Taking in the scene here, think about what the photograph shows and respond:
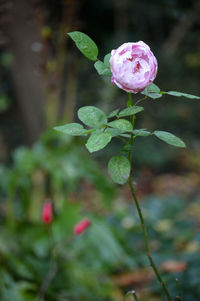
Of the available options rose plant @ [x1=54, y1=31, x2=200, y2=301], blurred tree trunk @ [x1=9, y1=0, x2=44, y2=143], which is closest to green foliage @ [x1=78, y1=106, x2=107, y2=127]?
rose plant @ [x1=54, y1=31, x2=200, y2=301]

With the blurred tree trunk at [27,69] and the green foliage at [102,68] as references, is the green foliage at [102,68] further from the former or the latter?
the blurred tree trunk at [27,69]

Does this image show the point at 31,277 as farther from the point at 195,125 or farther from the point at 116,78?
the point at 195,125

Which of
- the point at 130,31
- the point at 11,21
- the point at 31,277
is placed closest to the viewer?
the point at 31,277

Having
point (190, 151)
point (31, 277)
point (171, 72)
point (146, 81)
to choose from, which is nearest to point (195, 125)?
point (190, 151)

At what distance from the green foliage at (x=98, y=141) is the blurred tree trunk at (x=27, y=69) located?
7.77 ft

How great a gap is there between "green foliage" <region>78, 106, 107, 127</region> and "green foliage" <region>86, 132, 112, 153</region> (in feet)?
0.14

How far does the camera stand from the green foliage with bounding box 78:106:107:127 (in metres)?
0.70

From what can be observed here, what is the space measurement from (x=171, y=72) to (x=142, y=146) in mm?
1206

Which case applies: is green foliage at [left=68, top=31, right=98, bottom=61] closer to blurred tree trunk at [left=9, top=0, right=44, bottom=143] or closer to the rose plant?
the rose plant

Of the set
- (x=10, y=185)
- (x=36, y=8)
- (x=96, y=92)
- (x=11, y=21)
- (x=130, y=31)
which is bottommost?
(x=10, y=185)

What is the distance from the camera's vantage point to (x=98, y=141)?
0.64 m

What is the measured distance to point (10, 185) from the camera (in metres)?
2.05

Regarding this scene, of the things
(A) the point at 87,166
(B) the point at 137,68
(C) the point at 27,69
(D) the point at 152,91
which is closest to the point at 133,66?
(B) the point at 137,68

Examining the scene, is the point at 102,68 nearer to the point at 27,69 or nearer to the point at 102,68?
the point at 102,68
